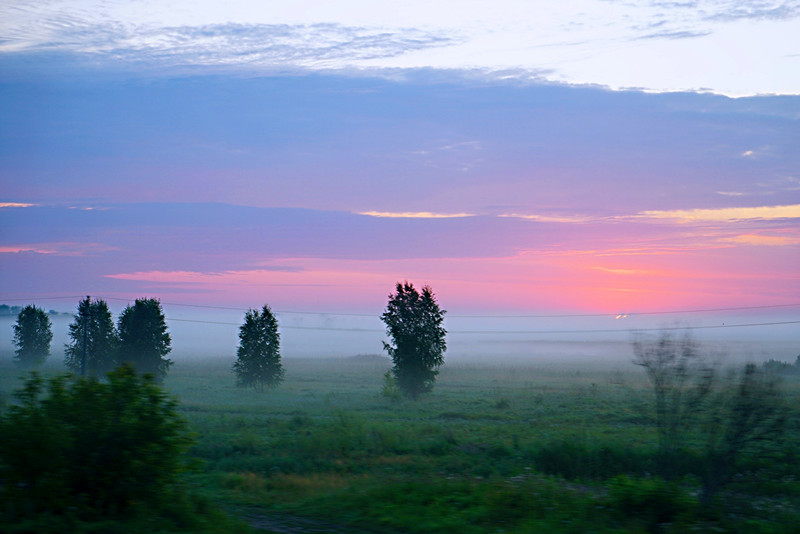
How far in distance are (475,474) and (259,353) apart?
45.8 metres

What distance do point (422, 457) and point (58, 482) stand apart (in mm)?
13351

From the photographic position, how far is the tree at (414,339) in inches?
1935

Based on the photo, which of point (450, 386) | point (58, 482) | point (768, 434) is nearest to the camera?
point (58, 482)

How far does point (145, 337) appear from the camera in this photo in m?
58.7

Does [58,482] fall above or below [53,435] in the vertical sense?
below

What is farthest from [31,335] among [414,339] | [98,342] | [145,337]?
[414,339]

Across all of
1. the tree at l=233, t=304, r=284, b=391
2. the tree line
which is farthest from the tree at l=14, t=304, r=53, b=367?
the tree at l=233, t=304, r=284, b=391

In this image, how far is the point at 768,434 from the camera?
37.6 feet

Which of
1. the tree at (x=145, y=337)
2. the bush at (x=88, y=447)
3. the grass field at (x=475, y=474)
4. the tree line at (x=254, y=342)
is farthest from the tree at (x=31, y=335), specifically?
the bush at (x=88, y=447)

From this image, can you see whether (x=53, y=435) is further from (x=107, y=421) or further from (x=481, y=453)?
(x=481, y=453)

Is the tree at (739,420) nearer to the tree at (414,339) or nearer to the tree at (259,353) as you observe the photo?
the tree at (414,339)

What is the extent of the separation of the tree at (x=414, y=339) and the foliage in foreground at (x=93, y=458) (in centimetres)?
3892

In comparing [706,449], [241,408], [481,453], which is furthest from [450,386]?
[706,449]

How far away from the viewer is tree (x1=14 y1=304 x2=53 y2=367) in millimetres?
83562
